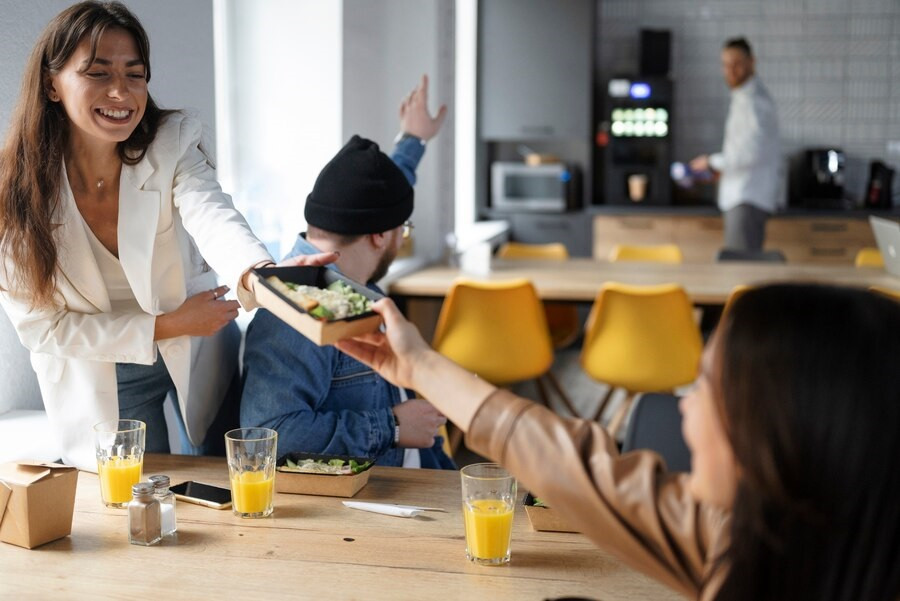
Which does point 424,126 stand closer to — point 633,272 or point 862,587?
point 633,272

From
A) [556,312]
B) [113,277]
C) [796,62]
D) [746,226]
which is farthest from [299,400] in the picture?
[796,62]

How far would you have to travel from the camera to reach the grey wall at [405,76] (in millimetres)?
4527

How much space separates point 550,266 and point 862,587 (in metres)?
4.12

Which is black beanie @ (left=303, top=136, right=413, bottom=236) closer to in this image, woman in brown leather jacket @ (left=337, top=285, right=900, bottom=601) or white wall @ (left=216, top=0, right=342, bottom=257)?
woman in brown leather jacket @ (left=337, top=285, right=900, bottom=601)

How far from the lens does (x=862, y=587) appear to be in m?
0.92

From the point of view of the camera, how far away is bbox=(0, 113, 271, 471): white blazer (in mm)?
1916

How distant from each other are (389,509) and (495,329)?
2.47 m

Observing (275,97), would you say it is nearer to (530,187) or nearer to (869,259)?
(869,259)

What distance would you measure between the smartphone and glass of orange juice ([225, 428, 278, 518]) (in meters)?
0.04

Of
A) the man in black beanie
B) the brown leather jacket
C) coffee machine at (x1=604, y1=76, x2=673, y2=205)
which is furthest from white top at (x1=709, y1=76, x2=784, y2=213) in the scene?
the brown leather jacket

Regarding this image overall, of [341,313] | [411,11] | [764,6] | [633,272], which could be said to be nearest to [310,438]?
[341,313]

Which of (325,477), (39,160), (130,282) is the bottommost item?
(325,477)

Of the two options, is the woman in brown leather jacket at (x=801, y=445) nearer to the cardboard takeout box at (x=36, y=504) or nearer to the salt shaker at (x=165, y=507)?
the salt shaker at (x=165, y=507)

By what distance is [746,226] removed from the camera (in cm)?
649
